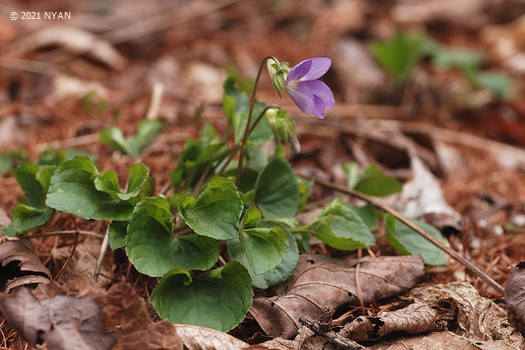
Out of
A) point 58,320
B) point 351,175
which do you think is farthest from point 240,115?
point 58,320

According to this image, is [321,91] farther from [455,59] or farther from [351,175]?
[455,59]

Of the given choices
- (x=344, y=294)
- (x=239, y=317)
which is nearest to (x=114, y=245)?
(x=239, y=317)

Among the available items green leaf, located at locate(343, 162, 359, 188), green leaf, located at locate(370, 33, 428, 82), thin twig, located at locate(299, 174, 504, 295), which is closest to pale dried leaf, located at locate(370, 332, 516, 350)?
thin twig, located at locate(299, 174, 504, 295)

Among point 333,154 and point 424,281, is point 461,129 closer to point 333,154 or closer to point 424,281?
point 333,154

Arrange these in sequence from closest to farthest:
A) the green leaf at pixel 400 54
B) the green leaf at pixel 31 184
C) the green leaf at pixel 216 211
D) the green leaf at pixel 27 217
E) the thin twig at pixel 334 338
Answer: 1. the thin twig at pixel 334 338
2. the green leaf at pixel 216 211
3. the green leaf at pixel 27 217
4. the green leaf at pixel 31 184
5. the green leaf at pixel 400 54

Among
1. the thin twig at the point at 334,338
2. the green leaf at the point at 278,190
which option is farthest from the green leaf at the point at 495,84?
the thin twig at the point at 334,338

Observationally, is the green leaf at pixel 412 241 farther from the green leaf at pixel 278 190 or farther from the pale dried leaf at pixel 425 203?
the green leaf at pixel 278 190
